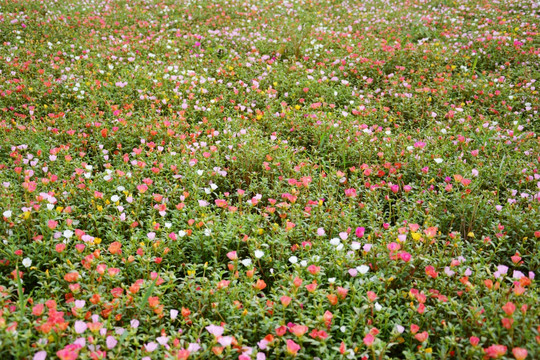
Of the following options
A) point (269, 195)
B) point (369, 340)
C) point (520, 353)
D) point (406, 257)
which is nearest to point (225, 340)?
point (369, 340)

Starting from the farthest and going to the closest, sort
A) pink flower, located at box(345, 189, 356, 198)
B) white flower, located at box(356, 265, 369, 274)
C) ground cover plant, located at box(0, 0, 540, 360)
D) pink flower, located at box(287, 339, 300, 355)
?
pink flower, located at box(345, 189, 356, 198) → white flower, located at box(356, 265, 369, 274) → ground cover plant, located at box(0, 0, 540, 360) → pink flower, located at box(287, 339, 300, 355)

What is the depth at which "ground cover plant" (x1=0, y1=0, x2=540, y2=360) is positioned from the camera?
2154 mm

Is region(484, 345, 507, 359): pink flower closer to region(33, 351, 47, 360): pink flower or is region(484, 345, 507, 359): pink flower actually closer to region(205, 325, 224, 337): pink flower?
region(205, 325, 224, 337): pink flower

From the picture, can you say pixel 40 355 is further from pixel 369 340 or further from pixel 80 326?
pixel 369 340

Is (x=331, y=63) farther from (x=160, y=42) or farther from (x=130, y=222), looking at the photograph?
(x=130, y=222)

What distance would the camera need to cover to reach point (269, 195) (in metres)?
3.43

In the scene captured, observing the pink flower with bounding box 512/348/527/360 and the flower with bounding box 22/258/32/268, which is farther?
the flower with bounding box 22/258/32/268

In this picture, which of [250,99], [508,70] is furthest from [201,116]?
[508,70]

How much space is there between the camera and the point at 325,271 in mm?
2604

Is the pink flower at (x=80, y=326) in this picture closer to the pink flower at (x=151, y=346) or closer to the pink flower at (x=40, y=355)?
the pink flower at (x=40, y=355)

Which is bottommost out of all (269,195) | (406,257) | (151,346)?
(269,195)

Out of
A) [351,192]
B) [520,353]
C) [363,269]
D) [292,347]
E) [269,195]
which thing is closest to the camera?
[520,353]

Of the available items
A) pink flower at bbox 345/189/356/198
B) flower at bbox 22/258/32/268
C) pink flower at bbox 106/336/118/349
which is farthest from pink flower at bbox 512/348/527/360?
flower at bbox 22/258/32/268

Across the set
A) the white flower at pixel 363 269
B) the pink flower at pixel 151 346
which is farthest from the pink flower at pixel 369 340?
the pink flower at pixel 151 346
